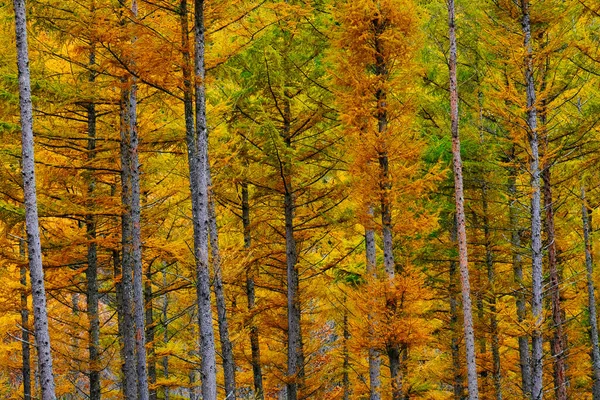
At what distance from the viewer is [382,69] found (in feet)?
41.5

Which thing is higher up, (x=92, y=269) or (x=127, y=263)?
(x=92, y=269)

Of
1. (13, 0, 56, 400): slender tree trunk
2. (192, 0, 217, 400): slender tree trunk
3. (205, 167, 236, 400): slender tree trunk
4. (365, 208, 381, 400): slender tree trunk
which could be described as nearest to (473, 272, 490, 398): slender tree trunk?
(365, 208, 381, 400): slender tree trunk

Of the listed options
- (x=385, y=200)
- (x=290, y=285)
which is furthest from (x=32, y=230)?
(x=290, y=285)

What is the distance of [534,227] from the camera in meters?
12.4

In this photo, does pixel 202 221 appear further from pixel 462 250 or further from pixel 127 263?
pixel 462 250

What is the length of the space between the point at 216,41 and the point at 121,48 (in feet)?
13.3

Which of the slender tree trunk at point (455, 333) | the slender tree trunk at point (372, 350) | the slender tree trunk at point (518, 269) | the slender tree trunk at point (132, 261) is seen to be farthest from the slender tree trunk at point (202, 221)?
the slender tree trunk at point (455, 333)

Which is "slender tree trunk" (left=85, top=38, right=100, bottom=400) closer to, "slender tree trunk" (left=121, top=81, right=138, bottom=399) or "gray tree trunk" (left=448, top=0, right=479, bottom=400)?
"slender tree trunk" (left=121, top=81, right=138, bottom=399)

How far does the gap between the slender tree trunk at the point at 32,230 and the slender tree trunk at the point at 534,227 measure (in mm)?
8987

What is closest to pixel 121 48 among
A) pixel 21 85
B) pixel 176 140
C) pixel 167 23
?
pixel 167 23

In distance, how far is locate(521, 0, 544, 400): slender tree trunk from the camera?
12.1 meters

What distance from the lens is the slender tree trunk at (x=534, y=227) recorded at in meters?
12.1

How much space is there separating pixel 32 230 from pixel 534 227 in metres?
9.64

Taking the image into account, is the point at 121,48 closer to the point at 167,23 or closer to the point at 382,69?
the point at 167,23
